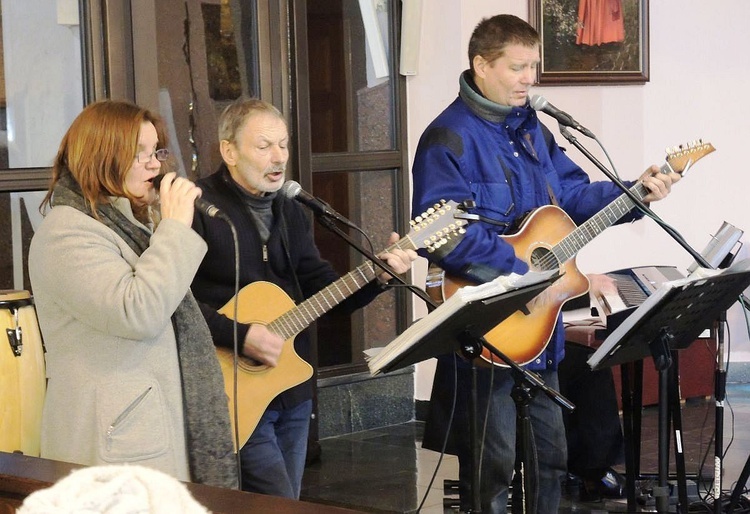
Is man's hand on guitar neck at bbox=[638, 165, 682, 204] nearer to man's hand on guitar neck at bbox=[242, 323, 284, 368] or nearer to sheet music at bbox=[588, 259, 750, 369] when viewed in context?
sheet music at bbox=[588, 259, 750, 369]

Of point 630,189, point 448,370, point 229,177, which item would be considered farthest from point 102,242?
point 630,189

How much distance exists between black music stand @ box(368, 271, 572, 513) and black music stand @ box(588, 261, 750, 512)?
1.06 feet

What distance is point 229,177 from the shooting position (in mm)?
3312

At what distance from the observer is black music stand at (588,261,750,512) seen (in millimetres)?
3135

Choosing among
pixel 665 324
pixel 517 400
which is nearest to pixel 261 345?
pixel 517 400

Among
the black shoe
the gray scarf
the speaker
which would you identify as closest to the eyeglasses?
the gray scarf

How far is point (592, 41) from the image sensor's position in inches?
272

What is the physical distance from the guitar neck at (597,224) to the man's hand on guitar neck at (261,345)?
40.6 inches

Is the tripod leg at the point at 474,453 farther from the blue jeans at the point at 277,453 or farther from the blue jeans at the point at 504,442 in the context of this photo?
the blue jeans at the point at 277,453

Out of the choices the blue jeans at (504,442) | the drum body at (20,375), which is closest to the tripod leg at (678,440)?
the blue jeans at (504,442)

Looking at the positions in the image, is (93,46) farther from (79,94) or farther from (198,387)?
(198,387)

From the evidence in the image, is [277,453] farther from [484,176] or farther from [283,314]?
[484,176]

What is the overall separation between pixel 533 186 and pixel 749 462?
1310 mm

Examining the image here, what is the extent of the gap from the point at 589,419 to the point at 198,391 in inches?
103
